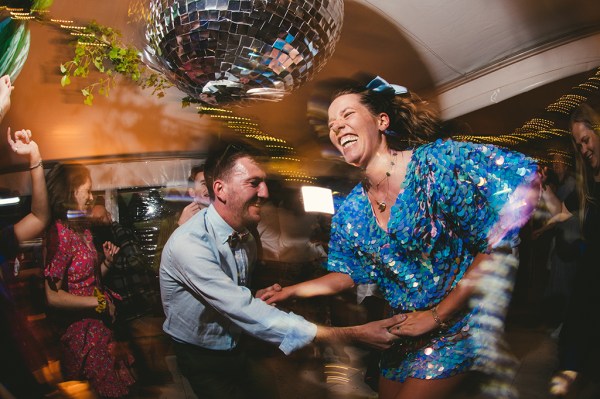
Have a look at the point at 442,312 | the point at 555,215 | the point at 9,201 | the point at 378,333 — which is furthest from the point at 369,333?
the point at 9,201

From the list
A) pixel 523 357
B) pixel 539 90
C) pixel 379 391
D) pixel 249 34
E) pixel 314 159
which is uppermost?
pixel 539 90

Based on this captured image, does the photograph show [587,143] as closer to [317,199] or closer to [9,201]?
[317,199]

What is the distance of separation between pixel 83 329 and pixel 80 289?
0.08 m

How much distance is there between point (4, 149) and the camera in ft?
2.33

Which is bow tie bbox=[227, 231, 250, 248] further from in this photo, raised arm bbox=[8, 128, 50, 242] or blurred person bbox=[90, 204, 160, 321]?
raised arm bbox=[8, 128, 50, 242]

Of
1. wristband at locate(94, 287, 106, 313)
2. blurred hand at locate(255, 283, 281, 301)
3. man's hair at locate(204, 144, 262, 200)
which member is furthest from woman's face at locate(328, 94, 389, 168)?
wristband at locate(94, 287, 106, 313)

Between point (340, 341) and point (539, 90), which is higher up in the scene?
point (539, 90)

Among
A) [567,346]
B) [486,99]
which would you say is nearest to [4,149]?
[486,99]

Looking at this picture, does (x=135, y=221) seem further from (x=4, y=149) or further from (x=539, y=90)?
(x=539, y=90)

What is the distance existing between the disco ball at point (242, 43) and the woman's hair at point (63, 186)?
0.23m

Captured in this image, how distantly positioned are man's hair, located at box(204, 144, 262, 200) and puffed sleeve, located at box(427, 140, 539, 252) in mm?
272

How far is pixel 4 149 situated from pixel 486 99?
0.80 m

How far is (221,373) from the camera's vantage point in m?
0.67

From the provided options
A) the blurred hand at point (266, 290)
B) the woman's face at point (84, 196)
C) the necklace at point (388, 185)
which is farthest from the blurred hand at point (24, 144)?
the necklace at point (388, 185)
